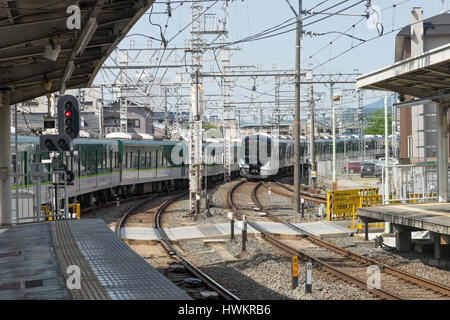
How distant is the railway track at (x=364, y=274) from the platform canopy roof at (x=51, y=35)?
5488 millimetres

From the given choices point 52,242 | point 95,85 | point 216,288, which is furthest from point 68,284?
point 95,85

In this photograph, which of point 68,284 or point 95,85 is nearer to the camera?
point 68,284

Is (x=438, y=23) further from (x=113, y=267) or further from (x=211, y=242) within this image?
(x=113, y=267)

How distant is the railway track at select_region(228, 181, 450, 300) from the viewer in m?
8.84

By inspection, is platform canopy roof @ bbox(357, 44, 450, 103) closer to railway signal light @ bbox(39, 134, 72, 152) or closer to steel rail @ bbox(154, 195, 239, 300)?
steel rail @ bbox(154, 195, 239, 300)


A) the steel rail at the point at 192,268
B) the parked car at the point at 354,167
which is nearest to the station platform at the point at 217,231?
the steel rail at the point at 192,268

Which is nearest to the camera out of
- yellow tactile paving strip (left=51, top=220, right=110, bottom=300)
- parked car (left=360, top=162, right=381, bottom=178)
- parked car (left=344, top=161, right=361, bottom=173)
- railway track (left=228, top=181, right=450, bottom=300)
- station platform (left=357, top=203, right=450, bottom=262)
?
yellow tactile paving strip (left=51, top=220, right=110, bottom=300)

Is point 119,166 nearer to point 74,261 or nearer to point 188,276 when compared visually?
point 188,276

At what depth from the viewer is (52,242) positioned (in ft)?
25.3

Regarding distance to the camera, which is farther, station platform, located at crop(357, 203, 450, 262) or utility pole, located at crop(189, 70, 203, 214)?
utility pole, located at crop(189, 70, 203, 214)

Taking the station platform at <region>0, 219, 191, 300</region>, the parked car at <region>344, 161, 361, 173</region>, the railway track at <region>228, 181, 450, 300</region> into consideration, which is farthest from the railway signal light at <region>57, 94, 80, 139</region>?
the parked car at <region>344, 161, 361, 173</region>

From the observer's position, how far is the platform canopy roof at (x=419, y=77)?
32.9 ft

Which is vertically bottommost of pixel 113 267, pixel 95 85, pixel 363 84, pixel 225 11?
pixel 113 267
